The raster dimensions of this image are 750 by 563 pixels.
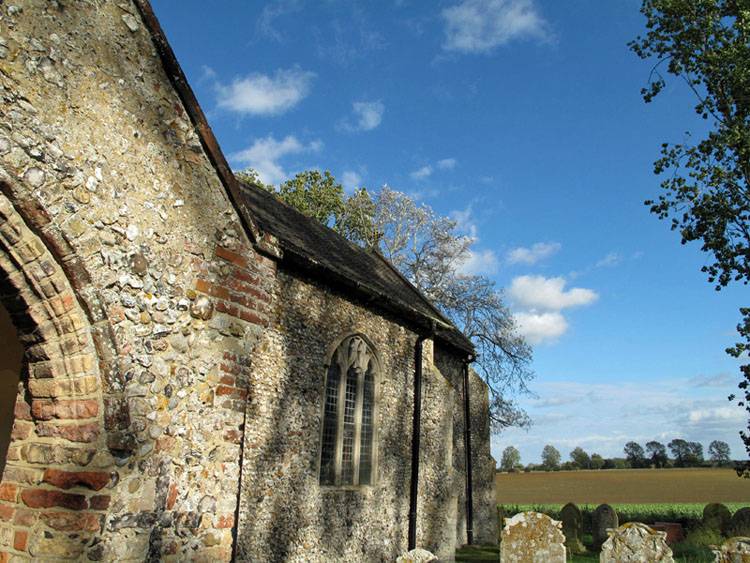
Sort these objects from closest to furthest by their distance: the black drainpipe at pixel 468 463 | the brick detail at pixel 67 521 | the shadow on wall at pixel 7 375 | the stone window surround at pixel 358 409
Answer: the brick detail at pixel 67 521, the shadow on wall at pixel 7 375, the stone window surround at pixel 358 409, the black drainpipe at pixel 468 463

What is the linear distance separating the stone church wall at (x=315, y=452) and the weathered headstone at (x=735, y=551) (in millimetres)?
6062

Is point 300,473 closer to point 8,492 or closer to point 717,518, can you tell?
point 8,492

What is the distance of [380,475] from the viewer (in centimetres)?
1147

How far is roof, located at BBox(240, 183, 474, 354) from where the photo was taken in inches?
392

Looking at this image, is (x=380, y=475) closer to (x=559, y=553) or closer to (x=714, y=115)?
(x=559, y=553)

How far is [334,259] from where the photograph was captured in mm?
12234

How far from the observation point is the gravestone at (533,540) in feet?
16.4

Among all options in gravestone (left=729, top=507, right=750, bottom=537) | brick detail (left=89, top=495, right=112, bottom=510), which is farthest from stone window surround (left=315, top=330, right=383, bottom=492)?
gravestone (left=729, top=507, right=750, bottom=537)

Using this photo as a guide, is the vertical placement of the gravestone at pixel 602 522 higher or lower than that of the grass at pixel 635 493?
higher

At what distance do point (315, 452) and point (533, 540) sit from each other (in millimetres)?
5196

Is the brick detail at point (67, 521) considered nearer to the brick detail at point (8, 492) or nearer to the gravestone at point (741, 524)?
the brick detail at point (8, 492)

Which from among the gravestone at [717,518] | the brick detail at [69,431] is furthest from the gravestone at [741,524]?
the brick detail at [69,431]

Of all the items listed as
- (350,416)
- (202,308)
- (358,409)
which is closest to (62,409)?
(202,308)

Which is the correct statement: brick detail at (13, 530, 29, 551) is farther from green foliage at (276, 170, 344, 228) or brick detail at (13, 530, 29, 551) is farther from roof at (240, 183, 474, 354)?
green foliage at (276, 170, 344, 228)
